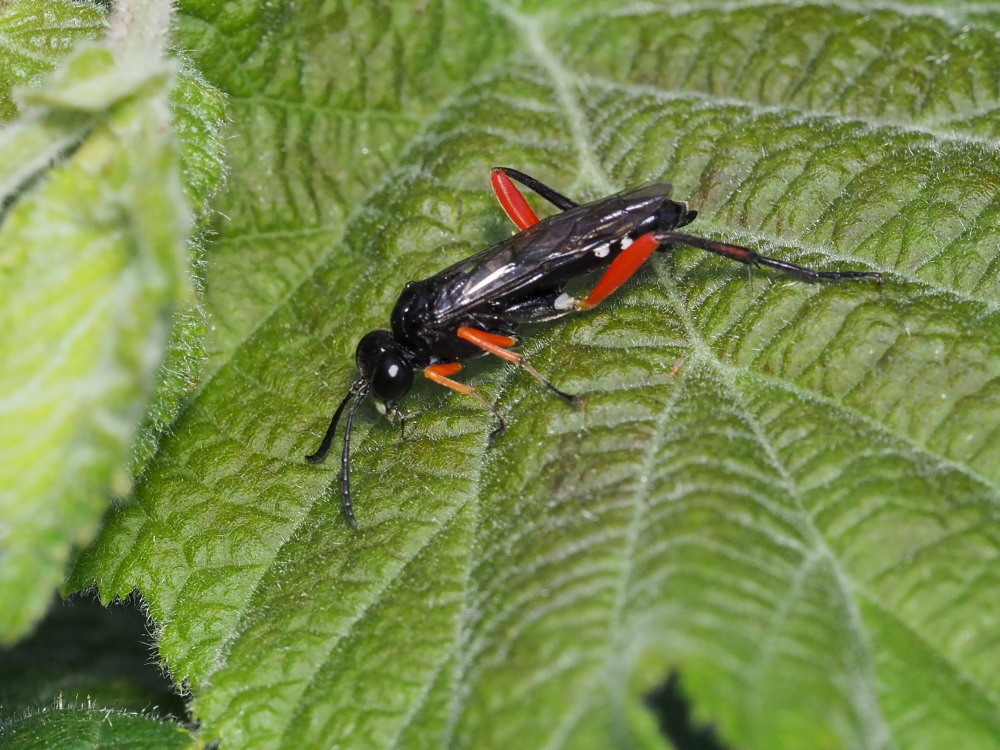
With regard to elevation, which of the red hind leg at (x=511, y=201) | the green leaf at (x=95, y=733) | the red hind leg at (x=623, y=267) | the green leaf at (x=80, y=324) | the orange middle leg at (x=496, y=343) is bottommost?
the green leaf at (x=95, y=733)

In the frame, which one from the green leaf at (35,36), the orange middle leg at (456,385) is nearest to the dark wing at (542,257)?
the orange middle leg at (456,385)

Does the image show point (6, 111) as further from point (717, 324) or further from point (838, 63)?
point (838, 63)

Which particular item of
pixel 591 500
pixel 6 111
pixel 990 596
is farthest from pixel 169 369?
pixel 990 596

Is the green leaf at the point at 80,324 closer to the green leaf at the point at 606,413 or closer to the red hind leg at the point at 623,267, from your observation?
the green leaf at the point at 606,413

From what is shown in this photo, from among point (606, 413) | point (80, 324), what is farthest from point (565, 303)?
point (80, 324)

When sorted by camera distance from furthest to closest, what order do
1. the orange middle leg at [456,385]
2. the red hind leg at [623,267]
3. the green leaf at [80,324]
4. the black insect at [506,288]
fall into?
the black insect at [506,288]
the red hind leg at [623,267]
the orange middle leg at [456,385]
the green leaf at [80,324]

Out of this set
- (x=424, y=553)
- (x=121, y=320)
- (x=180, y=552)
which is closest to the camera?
(x=121, y=320)

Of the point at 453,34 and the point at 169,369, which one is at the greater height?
the point at 453,34

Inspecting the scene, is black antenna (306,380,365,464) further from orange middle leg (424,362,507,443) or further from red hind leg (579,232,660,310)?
red hind leg (579,232,660,310)
